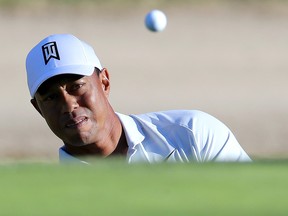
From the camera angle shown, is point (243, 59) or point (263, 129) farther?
point (243, 59)

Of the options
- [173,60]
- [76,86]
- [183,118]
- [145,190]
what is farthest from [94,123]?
[173,60]

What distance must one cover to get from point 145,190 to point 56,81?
8.97ft

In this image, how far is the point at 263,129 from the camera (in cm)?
1591

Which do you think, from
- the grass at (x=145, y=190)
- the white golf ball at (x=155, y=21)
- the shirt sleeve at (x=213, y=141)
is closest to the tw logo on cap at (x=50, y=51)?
the shirt sleeve at (x=213, y=141)

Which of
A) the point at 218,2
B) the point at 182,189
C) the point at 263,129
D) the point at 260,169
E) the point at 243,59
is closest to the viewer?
the point at 182,189

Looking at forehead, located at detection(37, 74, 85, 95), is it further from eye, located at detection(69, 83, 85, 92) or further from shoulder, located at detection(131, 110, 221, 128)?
shoulder, located at detection(131, 110, 221, 128)

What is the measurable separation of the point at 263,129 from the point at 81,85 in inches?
423

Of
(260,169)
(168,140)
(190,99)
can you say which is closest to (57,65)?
(168,140)

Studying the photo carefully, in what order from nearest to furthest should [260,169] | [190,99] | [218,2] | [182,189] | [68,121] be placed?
[182,189] < [260,169] < [68,121] < [190,99] < [218,2]

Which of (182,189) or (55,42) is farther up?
(55,42)

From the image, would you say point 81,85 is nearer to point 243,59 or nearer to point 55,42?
point 55,42

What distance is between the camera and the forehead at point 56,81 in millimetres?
5316

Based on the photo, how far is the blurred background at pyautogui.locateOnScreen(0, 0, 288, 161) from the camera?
1609 cm

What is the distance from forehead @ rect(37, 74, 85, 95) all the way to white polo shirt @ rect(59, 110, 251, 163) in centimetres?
33
